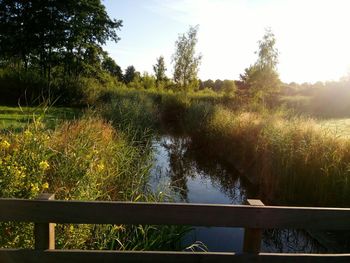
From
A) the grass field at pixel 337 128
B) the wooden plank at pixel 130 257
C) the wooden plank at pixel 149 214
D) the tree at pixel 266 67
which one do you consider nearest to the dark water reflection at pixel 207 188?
the grass field at pixel 337 128

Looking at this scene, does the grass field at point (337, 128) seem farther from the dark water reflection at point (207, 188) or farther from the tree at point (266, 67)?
the tree at point (266, 67)

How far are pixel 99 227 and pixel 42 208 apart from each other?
91.0 inches

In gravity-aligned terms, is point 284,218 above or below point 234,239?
above

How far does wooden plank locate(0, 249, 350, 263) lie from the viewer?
2545 millimetres

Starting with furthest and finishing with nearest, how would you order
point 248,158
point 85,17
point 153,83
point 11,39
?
point 153,83, point 85,17, point 11,39, point 248,158

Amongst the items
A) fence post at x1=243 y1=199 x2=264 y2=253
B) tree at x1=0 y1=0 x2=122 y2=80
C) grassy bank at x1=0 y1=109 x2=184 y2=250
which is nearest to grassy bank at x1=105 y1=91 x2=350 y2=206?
grassy bank at x1=0 y1=109 x2=184 y2=250

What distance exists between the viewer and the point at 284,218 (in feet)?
8.54

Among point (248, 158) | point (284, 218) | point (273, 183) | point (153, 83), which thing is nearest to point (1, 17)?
point (153, 83)

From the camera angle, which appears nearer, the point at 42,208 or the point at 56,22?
the point at 42,208

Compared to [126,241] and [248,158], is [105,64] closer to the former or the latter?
[248,158]

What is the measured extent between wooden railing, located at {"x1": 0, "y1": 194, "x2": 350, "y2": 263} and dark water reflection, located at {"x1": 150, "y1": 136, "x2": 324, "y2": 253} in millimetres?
3790

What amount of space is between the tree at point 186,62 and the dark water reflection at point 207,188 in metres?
15.5

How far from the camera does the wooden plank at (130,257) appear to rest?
2.54m

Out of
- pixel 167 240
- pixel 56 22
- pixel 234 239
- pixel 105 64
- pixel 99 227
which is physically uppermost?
pixel 56 22
